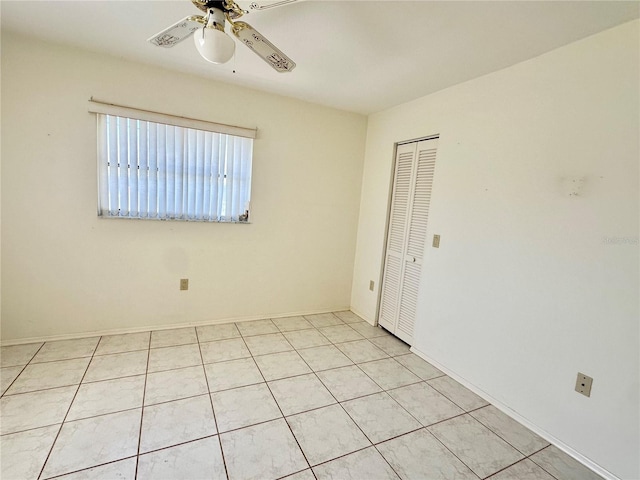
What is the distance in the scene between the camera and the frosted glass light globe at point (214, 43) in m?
1.25

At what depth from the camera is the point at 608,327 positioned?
1.53m

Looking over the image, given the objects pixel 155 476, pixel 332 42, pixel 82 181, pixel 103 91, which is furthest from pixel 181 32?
pixel 155 476

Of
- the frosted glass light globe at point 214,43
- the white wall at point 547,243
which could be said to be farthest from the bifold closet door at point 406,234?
the frosted glass light globe at point 214,43

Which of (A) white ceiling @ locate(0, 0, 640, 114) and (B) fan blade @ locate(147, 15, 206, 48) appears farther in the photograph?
(A) white ceiling @ locate(0, 0, 640, 114)

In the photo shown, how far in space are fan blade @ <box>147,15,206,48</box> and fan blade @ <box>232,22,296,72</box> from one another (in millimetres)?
163

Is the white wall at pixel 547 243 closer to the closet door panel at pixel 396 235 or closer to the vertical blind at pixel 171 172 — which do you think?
the closet door panel at pixel 396 235

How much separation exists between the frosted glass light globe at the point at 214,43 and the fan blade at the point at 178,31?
5cm

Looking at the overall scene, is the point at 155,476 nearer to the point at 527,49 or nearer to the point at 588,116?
the point at 588,116

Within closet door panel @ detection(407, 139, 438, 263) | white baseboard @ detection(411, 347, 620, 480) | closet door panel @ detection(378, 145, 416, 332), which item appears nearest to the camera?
white baseboard @ detection(411, 347, 620, 480)

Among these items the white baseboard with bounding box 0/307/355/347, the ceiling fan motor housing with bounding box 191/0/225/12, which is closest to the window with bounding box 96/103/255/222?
the white baseboard with bounding box 0/307/355/347

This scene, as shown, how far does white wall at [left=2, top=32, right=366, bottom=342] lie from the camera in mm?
2174

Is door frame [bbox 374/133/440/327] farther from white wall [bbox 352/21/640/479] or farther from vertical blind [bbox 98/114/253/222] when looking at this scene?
vertical blind [bbox 98/114/253/222]

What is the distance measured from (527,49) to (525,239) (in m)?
1.14

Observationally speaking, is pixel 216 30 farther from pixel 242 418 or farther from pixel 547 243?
pixel 547 243
